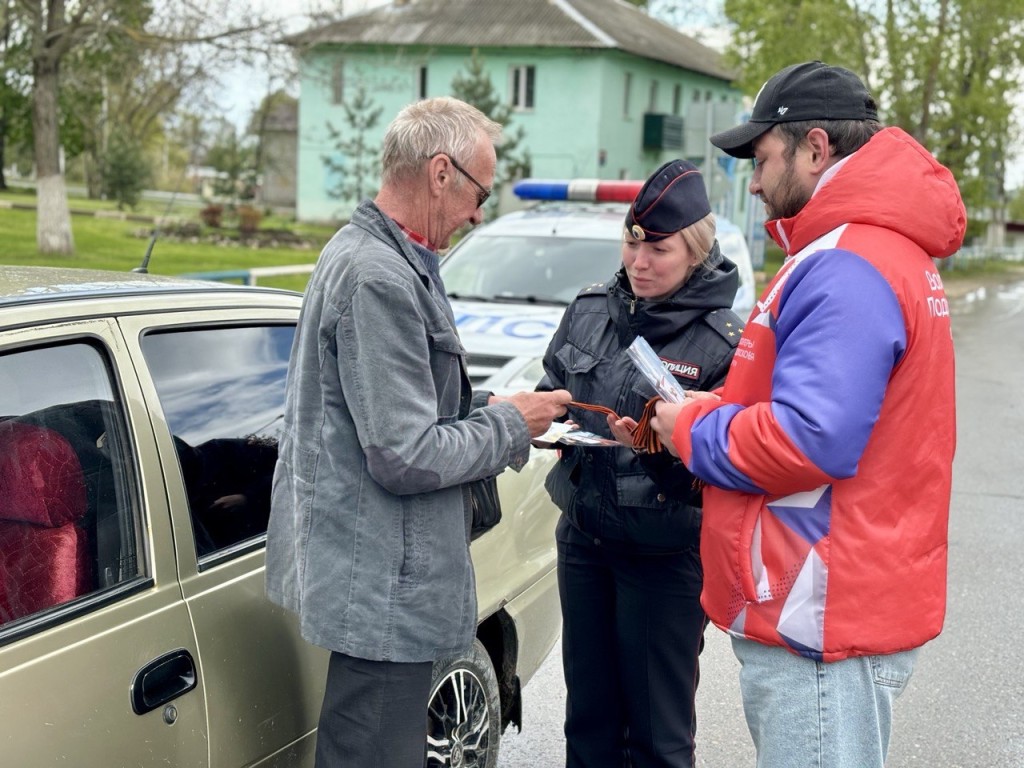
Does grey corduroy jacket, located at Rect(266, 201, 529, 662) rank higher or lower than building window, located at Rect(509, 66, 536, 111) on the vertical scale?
lower

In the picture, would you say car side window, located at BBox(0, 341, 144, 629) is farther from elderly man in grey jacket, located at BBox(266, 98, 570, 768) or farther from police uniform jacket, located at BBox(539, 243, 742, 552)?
police uniform jacket, located at BBox(539, 243, 742, 552)

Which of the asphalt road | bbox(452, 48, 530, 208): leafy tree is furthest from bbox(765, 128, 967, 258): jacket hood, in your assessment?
bbox(452, 48, 530, 208): leafy tree

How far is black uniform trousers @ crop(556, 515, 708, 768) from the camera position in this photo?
299 cm

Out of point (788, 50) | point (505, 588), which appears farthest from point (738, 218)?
point (505, 588)

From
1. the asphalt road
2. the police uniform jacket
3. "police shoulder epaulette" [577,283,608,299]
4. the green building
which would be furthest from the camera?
the green building

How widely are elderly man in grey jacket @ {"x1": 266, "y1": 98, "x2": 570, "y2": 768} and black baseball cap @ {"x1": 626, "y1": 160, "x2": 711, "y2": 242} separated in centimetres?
68

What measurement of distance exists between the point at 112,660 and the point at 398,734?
64 cm

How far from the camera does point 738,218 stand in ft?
152

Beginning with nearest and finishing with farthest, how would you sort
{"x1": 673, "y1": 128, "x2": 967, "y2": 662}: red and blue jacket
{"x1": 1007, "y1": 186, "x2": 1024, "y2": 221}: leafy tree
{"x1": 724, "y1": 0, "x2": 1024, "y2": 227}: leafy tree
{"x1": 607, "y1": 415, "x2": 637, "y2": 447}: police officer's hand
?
1. {"x1": 673, "y1": 128, "x2": 967, "y2": 662}: red and blue jacket
2. {"x1": 607, "y1": 415, "x2": 637, "y2": 447}: police officer's hand
3. {"x1": 724, "y1": 0, "x2": 1024, "y2": 227}: leafy tree
4. {"x1": 1007, "y1": 186, "x2": 1024, "y2": 221}: leafy tree

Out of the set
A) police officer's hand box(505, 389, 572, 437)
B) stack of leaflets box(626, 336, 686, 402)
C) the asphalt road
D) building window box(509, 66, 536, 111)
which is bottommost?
the asphalt road

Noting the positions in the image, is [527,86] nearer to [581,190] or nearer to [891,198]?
[581,190]

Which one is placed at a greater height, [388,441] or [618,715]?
[388,441]

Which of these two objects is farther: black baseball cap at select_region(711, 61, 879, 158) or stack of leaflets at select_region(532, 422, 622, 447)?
stack of leaflets at select_region(532, 422, 622, 447)

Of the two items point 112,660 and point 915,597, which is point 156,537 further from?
point 915,597
